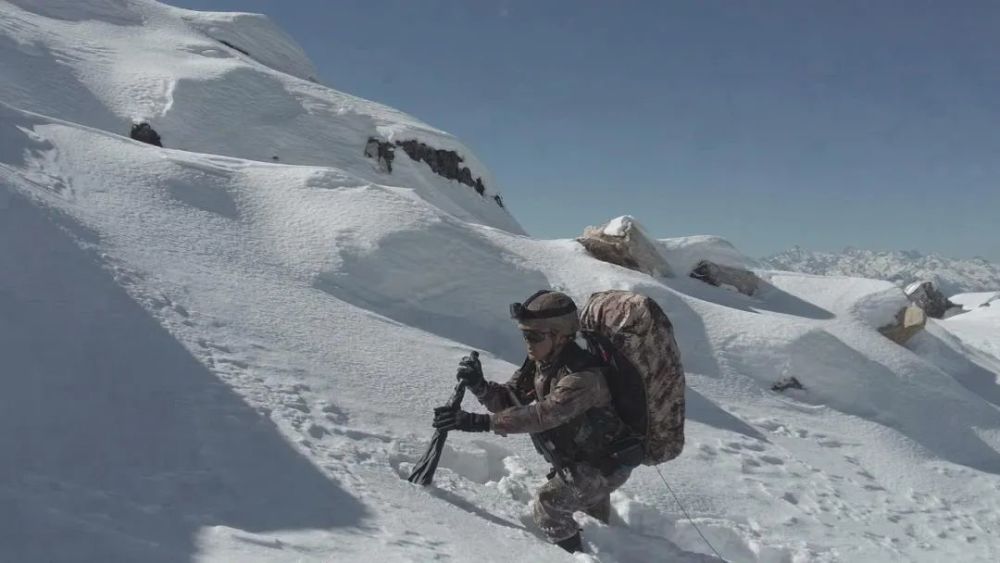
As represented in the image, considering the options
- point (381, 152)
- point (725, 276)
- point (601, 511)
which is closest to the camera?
point (601, 511)

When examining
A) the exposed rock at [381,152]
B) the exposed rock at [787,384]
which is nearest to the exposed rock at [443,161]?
the exposed rock at [381,152]

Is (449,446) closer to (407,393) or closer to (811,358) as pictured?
(407,393)

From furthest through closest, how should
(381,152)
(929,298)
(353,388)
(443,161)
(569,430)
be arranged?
(929,298), (443,161), (381,152), (353,388), (569,430)

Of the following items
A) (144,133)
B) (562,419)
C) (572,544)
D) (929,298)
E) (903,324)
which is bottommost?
(572,544)

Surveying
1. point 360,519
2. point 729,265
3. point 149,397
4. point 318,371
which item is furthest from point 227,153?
point 360,519

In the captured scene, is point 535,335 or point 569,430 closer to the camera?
point 535,335

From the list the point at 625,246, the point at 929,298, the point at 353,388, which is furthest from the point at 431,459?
the point at 929,298

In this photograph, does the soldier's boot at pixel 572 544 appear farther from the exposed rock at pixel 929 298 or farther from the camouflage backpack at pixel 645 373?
the exposed rock at pixel 929 298

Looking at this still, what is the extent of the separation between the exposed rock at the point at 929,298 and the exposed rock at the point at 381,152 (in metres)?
25.3

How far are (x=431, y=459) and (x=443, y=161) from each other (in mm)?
26069

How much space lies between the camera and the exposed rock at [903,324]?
16969mm

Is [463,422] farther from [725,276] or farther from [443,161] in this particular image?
[443,161]

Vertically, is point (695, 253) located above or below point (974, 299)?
below

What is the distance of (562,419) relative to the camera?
5074mm
